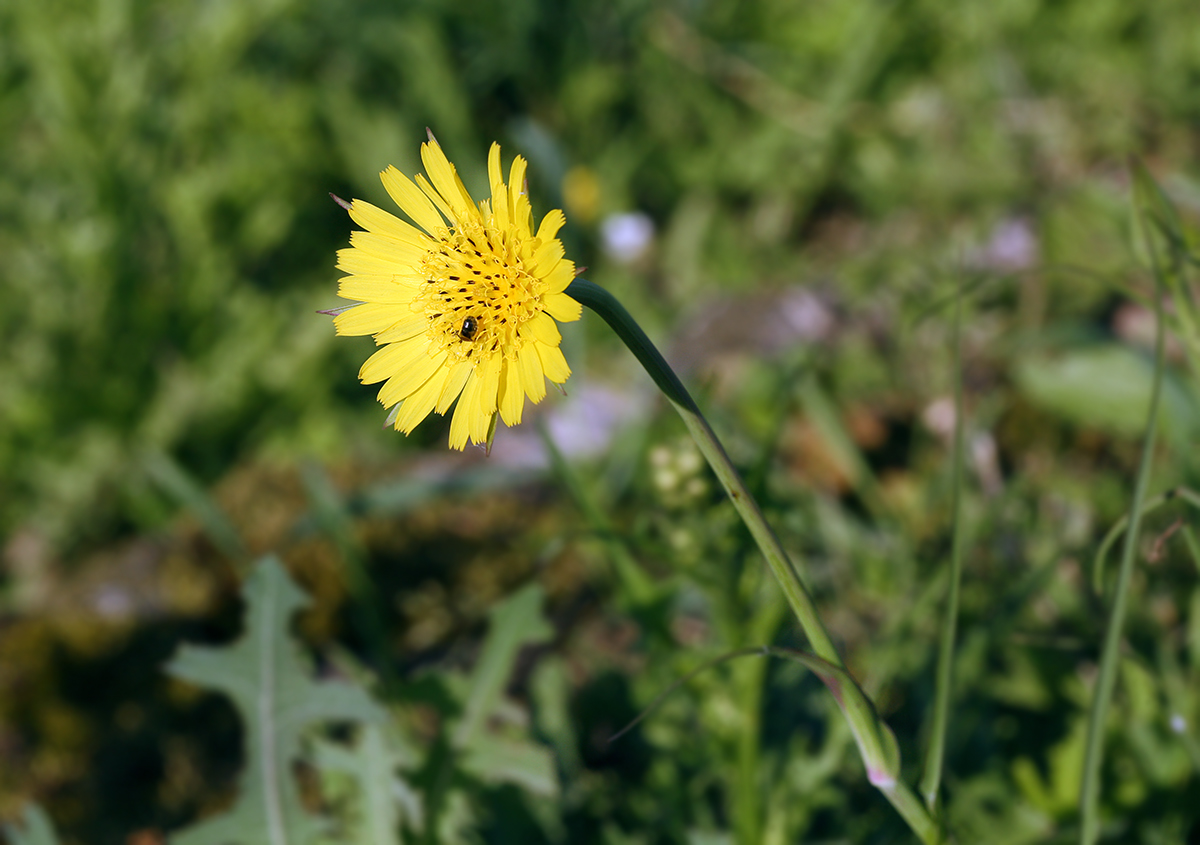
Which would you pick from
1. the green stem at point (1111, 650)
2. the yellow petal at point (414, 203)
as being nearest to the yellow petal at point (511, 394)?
the yellow petal at point (414, 203)

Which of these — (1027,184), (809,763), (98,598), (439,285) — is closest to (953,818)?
(809,763)

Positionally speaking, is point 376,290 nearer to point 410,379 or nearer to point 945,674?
point 410,379

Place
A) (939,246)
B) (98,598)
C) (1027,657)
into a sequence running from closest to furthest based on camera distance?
(1027,657), (98,598), (939,246)

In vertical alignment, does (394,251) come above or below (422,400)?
above

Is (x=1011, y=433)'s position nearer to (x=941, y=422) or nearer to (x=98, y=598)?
(x=941, y=422)

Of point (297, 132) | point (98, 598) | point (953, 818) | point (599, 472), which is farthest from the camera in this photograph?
point (297, 132)

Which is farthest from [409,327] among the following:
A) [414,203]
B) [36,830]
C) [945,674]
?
[36,830]

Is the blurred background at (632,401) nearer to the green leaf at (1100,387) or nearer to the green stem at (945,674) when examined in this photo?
the green leaf at (1100,387)
